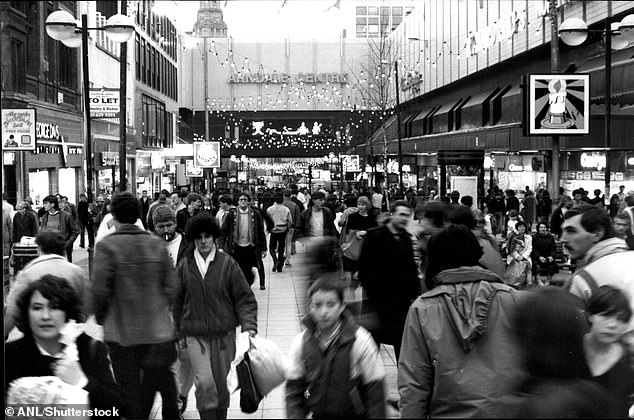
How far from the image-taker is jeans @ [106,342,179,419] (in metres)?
6.41

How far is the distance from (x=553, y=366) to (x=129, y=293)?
3937 millimetres

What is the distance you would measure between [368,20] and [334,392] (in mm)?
45871

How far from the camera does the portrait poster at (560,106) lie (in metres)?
19.3

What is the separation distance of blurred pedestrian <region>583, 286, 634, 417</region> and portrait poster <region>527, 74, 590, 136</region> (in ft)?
49.2

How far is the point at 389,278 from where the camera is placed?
7.74 metres

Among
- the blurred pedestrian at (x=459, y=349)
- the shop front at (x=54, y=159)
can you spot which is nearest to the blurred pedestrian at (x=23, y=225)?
the shop front at (x=54, y=159)

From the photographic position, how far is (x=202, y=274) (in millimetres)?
6930

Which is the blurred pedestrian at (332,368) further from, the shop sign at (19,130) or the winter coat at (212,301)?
the shop sign at (19,130)

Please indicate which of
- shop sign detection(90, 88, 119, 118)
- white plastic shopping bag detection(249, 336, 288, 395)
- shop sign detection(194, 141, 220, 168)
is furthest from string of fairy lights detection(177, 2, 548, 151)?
white plastic shopping bag detection(249, 336, 288, 395)

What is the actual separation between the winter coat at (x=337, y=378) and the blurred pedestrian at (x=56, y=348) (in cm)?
87

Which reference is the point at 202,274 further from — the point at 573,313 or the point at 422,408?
the point at 573,313

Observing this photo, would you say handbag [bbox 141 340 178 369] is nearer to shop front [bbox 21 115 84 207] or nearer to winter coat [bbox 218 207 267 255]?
winter coat [bbox 218 207 267 255]

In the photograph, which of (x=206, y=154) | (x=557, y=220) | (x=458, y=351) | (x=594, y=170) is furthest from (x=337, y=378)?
(x=206, y=154)

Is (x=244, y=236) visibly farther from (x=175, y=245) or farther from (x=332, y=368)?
(x=332, y=368)
